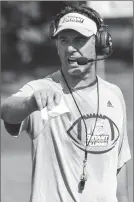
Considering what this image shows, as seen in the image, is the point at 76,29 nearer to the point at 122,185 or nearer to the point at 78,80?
the point at 78,80

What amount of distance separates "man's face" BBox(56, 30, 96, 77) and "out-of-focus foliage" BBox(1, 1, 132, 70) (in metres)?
11.3

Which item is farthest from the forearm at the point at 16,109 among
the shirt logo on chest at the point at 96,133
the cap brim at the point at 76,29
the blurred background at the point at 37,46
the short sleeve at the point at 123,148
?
the blurred background at the point at 37,46

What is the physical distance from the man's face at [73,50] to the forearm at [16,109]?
0.30 metres

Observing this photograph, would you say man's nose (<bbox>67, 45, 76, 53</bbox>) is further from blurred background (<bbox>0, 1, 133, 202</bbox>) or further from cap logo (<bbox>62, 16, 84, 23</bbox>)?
blurred background (<bbox>0, 1, 133, 202</bbox>)

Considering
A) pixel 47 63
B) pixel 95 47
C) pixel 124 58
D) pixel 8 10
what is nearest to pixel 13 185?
pixel 95 47

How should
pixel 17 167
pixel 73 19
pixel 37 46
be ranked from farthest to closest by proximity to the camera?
pixel 37 46 → pixel 17 167 → pixel 73 19

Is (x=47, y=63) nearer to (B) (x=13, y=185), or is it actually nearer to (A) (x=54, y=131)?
(B) (x=13, y=185)

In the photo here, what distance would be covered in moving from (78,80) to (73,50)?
0.15 meters

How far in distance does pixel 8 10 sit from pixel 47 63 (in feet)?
9.23

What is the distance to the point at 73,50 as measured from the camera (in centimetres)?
325

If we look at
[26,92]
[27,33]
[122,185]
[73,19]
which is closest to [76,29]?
[73,19]

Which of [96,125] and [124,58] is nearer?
[96,125]

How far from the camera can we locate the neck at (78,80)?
3.27m

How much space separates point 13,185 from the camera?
28.0ft
